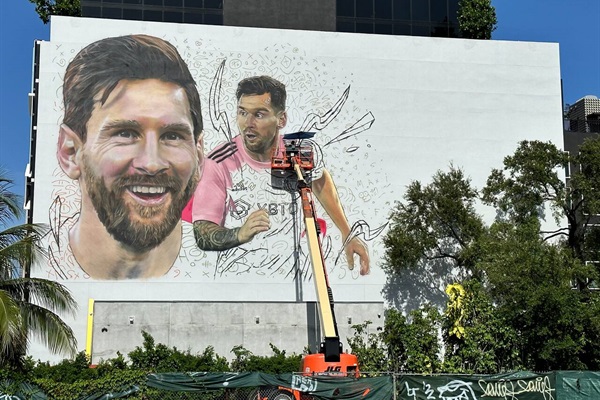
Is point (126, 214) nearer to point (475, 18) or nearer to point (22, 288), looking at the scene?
point (22, 288)

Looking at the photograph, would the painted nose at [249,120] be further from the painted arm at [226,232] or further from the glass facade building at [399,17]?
the glass facade building at [399,17]

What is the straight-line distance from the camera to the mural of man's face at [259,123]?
135 feet

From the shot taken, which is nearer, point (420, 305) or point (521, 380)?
point (521, 380)

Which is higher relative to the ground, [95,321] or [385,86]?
[385,86]

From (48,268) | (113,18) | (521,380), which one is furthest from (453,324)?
(113,18)

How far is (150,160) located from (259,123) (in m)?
6.12

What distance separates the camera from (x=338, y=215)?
135 feet

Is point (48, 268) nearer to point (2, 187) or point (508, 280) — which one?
point (2, 187)

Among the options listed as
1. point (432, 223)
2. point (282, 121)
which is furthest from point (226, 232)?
point (432, 223)

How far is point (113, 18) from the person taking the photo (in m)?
44.6

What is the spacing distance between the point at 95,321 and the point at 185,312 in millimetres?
4326

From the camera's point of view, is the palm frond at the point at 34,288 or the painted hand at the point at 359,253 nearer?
the palm frond at the point at 34,288

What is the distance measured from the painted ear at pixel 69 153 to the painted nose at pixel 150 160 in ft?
9.67

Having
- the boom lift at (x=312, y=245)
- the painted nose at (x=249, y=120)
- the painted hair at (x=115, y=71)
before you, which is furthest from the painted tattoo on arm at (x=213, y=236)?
the painted nose at (x=249, y=120)
